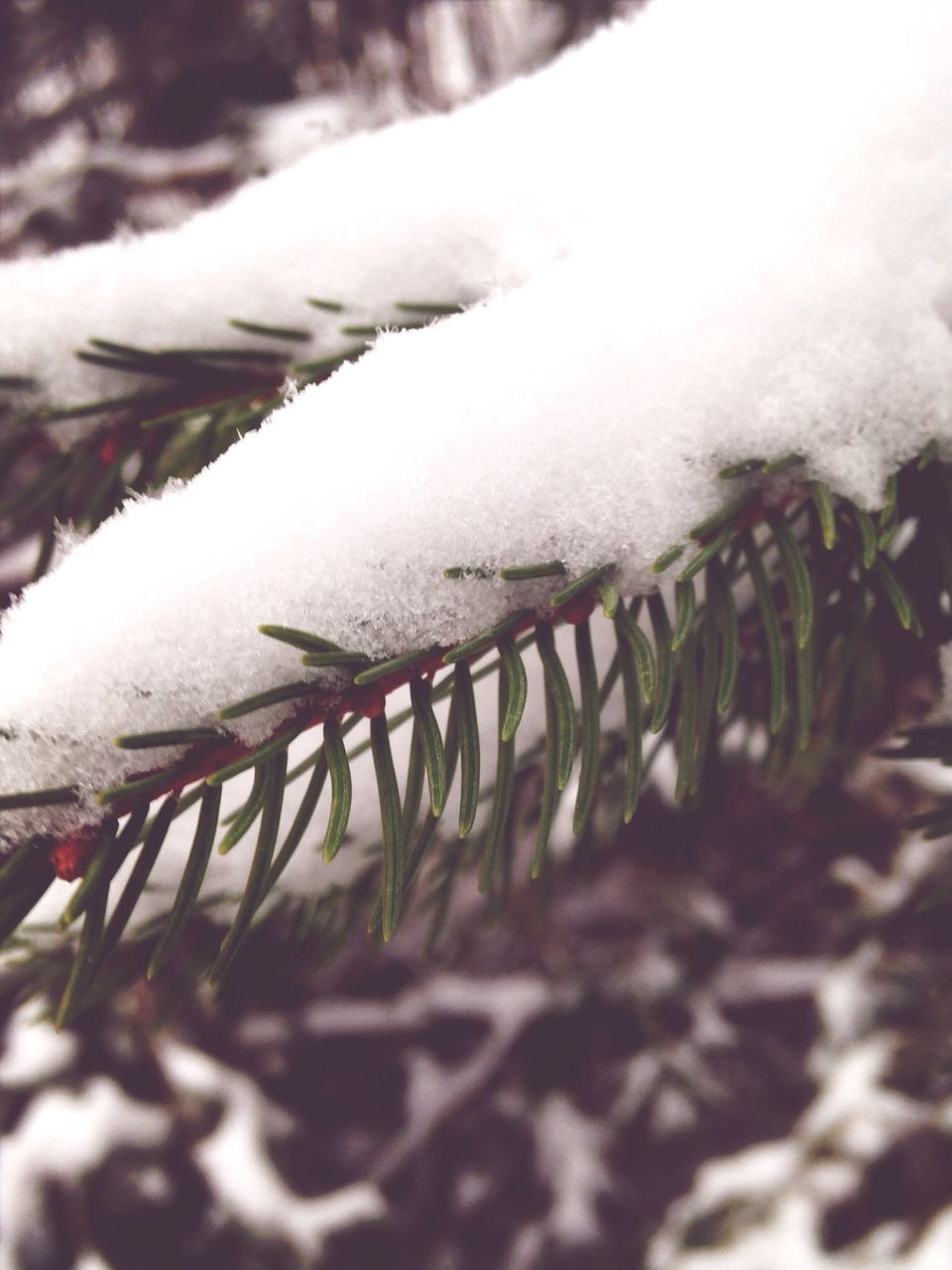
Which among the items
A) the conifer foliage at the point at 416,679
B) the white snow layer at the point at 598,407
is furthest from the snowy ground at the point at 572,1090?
the white snow layer at the point at 598,407

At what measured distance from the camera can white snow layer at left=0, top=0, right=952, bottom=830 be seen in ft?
0.94

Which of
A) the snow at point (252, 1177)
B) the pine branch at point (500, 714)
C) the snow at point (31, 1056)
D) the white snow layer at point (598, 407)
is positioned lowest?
the snow at point (252, 1177)

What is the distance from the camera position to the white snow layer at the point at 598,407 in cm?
29

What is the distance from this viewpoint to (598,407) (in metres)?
0.32

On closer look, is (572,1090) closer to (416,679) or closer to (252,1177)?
(252,1177)

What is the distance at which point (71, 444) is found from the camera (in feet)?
1.48

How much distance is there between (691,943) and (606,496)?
0.93 meters

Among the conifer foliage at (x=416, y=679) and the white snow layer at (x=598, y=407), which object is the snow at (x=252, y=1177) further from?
the white snow layer at (x=598, y=407)

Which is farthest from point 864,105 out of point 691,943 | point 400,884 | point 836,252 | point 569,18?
point 691,943

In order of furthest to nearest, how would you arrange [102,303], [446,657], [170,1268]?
[170,1268] → [102,303] → [446,657]

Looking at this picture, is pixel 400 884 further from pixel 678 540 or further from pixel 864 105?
pixel 864 105

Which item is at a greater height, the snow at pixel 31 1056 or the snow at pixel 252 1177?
the snow at pixel 31 1056

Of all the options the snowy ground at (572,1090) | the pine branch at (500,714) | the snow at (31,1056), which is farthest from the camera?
the snow at (31,1056)

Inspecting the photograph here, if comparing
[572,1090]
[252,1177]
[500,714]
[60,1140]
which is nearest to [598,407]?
[500,714]
